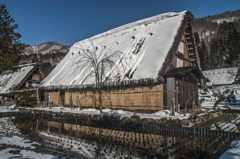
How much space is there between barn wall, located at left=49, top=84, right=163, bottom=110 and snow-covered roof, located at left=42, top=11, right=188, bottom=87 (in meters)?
1.22

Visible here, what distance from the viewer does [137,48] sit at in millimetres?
18203

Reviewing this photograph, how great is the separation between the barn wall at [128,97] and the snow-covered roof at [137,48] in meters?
1.22

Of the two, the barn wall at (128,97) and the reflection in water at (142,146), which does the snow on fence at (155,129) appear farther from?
the barn wall at (128,97)

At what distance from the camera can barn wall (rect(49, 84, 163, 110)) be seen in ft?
47.2

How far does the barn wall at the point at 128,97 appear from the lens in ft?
47.2

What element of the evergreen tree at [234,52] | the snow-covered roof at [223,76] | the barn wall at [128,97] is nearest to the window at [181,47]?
the barn wall at [128,97]

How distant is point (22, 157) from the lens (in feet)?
17.3

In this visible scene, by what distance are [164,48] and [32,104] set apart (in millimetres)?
16690

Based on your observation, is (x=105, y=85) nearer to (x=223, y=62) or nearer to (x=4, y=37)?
(x=4, y=37)

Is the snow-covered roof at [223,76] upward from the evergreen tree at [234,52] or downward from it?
downward

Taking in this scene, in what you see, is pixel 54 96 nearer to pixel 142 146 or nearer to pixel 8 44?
pixel 8 44

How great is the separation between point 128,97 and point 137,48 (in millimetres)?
5072

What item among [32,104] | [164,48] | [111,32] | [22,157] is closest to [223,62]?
[111,32]

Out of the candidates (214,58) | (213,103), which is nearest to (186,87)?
(213,103)
